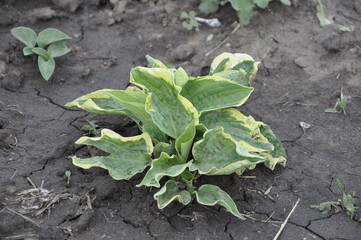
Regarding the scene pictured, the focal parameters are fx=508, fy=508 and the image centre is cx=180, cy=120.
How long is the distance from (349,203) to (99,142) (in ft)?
4.29

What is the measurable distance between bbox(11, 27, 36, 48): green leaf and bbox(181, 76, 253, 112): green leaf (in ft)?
4.46

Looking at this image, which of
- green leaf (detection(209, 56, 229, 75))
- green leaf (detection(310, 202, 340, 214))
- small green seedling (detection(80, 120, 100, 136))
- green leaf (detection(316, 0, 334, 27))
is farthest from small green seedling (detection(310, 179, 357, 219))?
green leaf (detection(316, 0, 334, 27))

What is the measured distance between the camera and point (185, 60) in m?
3.75


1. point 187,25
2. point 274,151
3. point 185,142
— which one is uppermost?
point 185,142

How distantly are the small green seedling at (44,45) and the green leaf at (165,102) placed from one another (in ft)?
3.66

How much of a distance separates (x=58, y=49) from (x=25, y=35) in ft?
0.79

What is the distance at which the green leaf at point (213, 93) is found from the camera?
2.64 metres

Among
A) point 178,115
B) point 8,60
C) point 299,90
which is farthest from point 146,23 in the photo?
point 178,115

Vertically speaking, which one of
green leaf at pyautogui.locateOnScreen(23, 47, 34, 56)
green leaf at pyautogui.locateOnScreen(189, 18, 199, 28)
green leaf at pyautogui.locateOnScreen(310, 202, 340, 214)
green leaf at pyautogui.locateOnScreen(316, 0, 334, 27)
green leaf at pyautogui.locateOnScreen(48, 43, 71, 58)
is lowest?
green leaf at pyautogui.locateOnScreen(310, 202, 340, 214)

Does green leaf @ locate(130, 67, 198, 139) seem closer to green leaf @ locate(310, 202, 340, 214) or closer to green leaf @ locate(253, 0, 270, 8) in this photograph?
green leaf @ locate(310, 202, 340, 214)

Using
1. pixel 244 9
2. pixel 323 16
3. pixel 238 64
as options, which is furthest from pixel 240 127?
pixel 323 16

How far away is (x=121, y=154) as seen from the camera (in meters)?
2.66

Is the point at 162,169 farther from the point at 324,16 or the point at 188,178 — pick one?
the point at 324,16

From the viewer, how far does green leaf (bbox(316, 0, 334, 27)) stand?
401 cm
